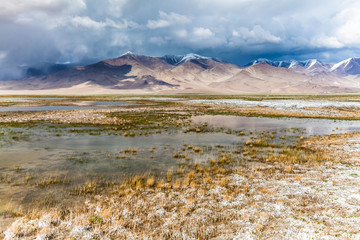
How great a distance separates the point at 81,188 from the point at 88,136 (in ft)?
46.2

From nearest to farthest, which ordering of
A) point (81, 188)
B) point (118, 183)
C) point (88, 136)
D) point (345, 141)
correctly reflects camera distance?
point (81, 188)
point (118, 183)
point (345, 141)
point (88, 136)

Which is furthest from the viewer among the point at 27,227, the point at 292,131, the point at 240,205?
the point at 292,131

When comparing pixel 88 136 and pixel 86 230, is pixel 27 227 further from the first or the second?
pixel 88 136

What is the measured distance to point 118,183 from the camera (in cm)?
1152

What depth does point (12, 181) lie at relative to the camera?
446 inches

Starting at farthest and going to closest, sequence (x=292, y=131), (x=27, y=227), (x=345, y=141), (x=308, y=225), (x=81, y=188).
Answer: (x=292, y=131) < (x=345, y=141) < (x=81, y=188) < (x=308, y=225) < (x=27, y=227)

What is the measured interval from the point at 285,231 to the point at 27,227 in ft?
29.4

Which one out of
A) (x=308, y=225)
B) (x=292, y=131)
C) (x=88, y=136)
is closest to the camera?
(x=308, y=225)

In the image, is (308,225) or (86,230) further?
(308,225)

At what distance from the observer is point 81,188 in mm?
10664

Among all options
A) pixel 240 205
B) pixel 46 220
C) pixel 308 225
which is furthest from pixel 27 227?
pixel 308 225

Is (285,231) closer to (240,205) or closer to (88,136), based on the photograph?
(240,205)

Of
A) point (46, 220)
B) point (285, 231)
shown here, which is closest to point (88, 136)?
point (46, 220)

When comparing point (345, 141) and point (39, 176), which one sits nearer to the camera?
point (39, 176)
